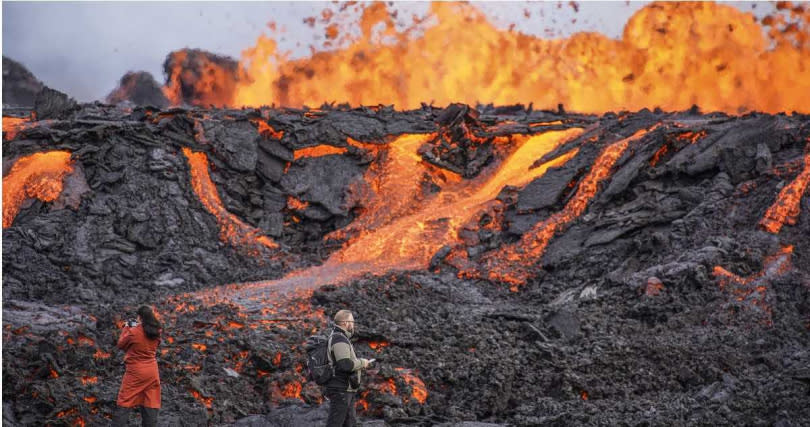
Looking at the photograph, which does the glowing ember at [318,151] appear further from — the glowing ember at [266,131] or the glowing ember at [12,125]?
the glowing ember at [12,125]

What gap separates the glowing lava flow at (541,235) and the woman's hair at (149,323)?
11.2 meters

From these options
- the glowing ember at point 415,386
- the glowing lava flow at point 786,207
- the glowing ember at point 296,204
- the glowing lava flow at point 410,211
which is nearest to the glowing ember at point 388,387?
the glowing ember at point 415,386

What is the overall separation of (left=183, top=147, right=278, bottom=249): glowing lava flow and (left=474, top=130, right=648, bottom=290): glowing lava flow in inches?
260

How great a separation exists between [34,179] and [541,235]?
45.3 ft

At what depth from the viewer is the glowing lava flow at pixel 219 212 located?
21281mm

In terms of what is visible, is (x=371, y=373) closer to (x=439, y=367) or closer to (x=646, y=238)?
(x=439, y=367)

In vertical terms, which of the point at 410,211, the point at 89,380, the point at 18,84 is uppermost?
the point at 18,84

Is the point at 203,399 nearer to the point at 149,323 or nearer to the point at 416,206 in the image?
the point at 149,323

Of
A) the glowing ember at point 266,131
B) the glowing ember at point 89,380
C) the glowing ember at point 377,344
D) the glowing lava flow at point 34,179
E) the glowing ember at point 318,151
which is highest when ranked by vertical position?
the glowing ember at point 266,131

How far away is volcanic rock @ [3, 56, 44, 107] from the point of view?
45.0m

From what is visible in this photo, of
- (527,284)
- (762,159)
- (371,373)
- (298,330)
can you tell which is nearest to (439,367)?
(371,373)

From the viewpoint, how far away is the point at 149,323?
774 cm

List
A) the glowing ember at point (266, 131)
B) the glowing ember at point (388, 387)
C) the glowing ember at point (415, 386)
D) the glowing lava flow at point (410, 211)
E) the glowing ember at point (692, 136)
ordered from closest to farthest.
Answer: the glowing ember at point (388, 387)
the glowing ember at point (415, 386)
the glowing lava flow at point (410, 211)
the glowing ember at point (692, 136)
the glowing ember at point (266, 131)

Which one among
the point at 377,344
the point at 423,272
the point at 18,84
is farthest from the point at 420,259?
the point at 18,84
